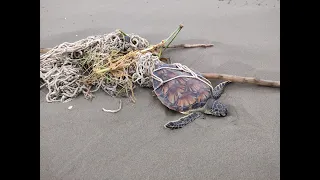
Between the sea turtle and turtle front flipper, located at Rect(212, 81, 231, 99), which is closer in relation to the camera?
the sea turtle

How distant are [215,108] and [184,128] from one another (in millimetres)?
296

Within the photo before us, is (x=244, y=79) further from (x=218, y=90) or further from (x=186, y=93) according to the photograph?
(x=186, y=93)

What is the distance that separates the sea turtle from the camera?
7.42ft

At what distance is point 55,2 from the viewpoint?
393cm

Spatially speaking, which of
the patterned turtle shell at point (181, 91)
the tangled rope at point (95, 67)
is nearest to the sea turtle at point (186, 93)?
the patterned turtle shell at point (181, 91)

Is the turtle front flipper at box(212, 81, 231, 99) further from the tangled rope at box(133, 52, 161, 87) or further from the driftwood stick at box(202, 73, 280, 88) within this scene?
the tangled rope at box(133, 52, 161, 87)

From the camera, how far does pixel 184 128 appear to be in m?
2.19

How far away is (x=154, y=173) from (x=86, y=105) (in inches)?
35.0

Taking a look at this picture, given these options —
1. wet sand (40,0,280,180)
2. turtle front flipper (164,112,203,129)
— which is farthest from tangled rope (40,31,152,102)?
turtle front flipper (164,112,203,129)

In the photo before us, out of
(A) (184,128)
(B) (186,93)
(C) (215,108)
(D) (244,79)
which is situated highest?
(D) (244,79)

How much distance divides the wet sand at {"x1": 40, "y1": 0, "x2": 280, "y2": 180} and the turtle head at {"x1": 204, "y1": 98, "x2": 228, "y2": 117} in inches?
1.9

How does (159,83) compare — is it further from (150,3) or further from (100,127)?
(150,3)

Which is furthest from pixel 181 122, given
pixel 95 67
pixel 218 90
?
pixel 95 67

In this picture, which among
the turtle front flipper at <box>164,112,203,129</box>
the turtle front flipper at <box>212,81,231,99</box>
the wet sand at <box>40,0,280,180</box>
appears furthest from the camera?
the turtle front flipper at <box>212,81,231,99</box>
